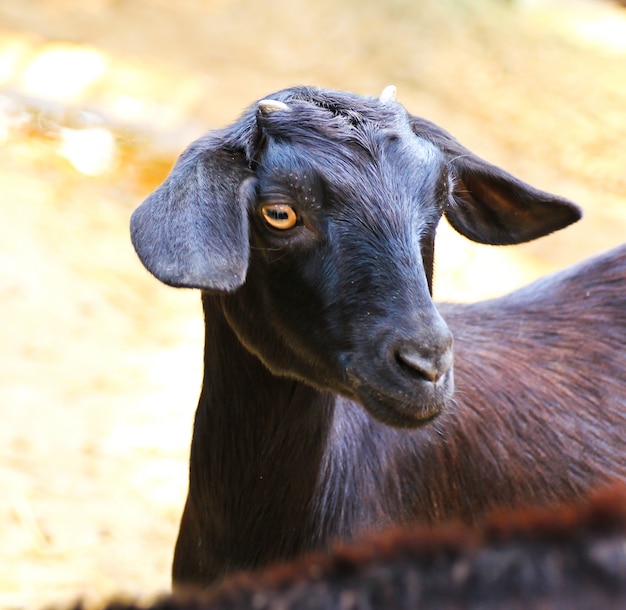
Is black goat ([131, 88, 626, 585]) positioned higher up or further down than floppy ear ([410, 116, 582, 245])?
further down

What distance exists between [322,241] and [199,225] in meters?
0.36

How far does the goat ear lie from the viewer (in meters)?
2.90

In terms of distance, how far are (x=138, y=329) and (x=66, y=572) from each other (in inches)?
99.9

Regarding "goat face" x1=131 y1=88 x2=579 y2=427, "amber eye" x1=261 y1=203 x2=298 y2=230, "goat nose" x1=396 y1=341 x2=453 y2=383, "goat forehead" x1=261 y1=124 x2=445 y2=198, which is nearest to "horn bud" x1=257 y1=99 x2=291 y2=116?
"goat face" x1=131 y1=88 x2=579 y2=427

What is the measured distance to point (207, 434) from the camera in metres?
3.67

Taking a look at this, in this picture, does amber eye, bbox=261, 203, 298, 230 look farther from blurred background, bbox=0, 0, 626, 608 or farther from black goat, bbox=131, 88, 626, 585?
blurred background, bbox=0, 0, 626, 608

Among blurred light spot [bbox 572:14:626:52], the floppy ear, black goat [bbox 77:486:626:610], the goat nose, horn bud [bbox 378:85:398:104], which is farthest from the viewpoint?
blurred light spot [bbox 572:14:626:52]

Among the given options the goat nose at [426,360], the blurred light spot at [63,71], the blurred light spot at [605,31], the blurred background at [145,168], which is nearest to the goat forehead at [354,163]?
the goat nose at [426,360]

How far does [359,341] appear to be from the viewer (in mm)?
3027

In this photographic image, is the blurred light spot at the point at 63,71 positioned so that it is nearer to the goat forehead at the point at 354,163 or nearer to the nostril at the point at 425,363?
the goat forehead at the point at 354,163

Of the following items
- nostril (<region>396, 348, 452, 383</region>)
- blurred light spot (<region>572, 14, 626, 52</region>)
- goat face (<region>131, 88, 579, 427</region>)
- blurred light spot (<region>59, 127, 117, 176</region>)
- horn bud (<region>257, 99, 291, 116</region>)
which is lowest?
nostril (<region>396, 348, 452, 383</region>)

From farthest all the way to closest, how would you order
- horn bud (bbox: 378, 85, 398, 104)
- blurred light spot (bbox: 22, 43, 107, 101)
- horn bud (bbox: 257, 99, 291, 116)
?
blurred light spot (bbox: 22, 43, 107, 101)
horn bud (bbox: 378, 85, 398, 104)
horn bud (bbox: 257, 99, 291, 116)

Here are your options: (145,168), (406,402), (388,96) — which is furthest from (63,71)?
(406,402)

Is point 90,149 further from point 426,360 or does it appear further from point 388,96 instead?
point 426,360
